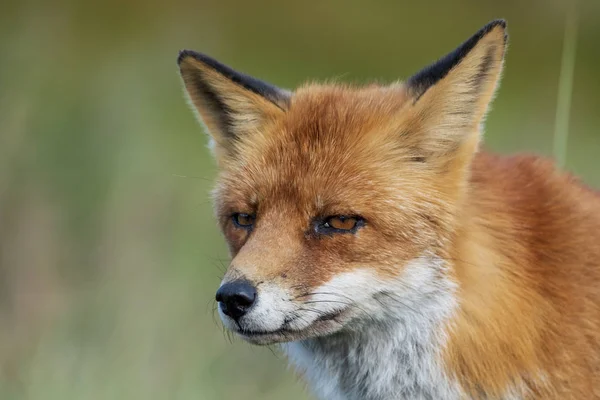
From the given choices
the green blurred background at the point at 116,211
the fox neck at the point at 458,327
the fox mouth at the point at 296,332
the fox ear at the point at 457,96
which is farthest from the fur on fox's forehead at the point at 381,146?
the green blurred background at the point at 116,211

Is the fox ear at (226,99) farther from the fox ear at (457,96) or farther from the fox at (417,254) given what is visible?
the fox ear at (457,96)

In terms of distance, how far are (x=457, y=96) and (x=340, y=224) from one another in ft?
2.45

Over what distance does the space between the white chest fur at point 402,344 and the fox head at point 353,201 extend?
1 cm

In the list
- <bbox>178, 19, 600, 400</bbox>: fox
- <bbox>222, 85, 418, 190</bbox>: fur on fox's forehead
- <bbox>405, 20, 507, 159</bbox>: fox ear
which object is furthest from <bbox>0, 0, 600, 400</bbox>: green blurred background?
<bbox>405, 20, 507, 159</bbox>: fox ear

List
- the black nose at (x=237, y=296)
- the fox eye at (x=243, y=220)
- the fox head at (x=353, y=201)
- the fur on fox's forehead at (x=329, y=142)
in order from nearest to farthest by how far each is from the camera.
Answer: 1. the black nose at (x=237, y=296)
2. the fox head at (x=353, y=201)
3. the fur on fox's forehead at (x=329, y=142)
4. the fox eye at (x=243, y=220)

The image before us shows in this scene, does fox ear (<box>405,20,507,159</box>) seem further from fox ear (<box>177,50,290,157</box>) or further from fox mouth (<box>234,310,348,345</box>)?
fox mouth (<box>234,310,348,345</box>)

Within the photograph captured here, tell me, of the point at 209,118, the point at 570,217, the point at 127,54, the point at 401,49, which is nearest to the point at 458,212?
the point at 570,217

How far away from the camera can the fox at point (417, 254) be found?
3809 mm

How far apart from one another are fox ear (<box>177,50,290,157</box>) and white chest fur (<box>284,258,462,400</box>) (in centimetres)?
105

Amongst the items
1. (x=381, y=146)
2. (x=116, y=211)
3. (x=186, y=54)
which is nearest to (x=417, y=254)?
(x=381, y=146)

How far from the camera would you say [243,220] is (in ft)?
13.6

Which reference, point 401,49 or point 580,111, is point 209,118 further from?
point 401,49

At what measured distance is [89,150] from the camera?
6844mm

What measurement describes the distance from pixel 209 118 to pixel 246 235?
78 centimetres
